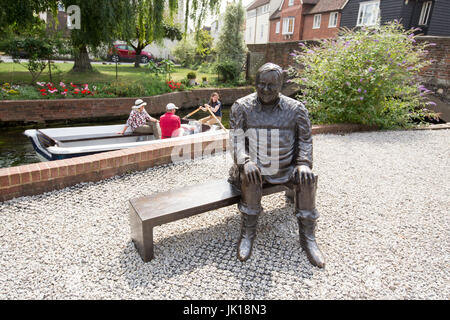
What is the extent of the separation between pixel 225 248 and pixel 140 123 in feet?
14.3

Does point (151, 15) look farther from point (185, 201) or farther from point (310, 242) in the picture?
point (310, 242)

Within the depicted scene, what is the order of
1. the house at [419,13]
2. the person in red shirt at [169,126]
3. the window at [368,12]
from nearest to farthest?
the person in red shirt at [169,126] < the house at [419,13] < the window at [368,12]

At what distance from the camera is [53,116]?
34.8ft

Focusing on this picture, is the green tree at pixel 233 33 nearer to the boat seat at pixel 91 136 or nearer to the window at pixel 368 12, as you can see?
the window at pixel 368 12

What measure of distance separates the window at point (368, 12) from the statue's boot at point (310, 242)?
2087 cm

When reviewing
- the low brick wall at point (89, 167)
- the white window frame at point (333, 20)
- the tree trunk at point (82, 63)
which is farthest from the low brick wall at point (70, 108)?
the white window frame at point (333, 20)

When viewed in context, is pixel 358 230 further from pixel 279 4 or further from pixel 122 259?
pixel 279 4

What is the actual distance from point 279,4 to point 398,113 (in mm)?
30211

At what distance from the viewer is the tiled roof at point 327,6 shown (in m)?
22.8

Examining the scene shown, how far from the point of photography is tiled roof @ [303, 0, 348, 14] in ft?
74.7

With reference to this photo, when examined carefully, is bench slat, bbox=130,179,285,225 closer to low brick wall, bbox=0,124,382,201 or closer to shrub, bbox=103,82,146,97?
low brick wall, bbox=0,124,382,201
